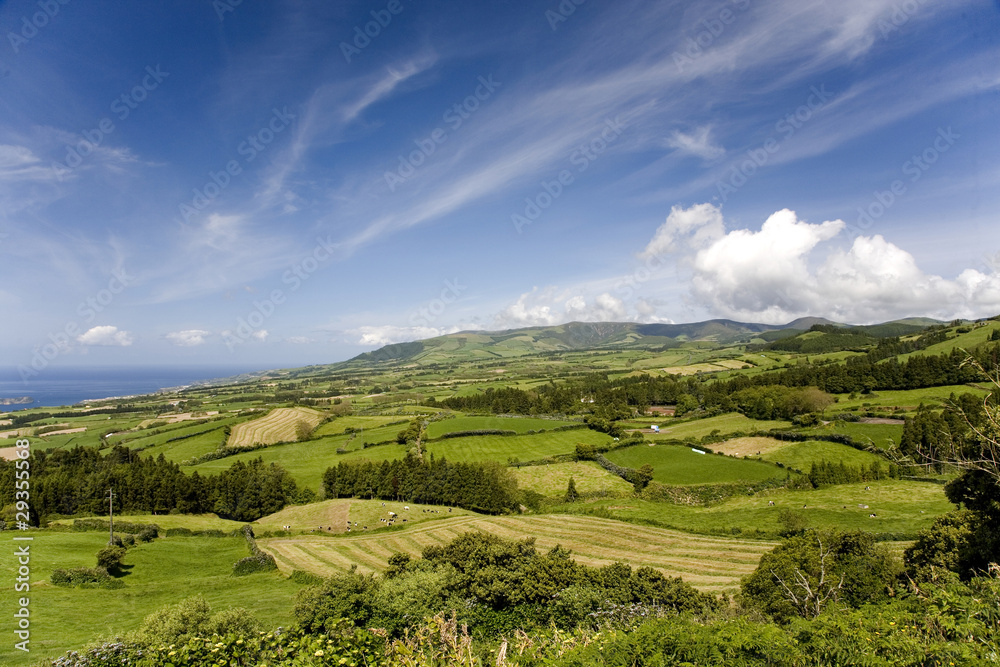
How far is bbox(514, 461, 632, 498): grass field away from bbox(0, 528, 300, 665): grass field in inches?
1305

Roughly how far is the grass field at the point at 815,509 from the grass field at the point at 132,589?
103 feet

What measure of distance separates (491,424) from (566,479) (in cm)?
3774

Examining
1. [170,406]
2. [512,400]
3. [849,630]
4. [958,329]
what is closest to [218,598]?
[849,630]

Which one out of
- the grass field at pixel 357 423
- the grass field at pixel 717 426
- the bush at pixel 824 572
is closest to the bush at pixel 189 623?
the bush at pixel 824 572

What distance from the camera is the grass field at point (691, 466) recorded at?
51719mm

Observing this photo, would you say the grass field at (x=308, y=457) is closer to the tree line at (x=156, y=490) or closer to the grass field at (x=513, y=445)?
the tree line at (x=156, y=490)

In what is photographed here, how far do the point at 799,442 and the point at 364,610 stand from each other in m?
65.2

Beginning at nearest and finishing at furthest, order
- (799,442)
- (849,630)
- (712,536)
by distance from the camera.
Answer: (849,630) → (712,536) → (799,442)

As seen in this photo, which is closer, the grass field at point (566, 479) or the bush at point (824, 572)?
the bush at point (824, 572)

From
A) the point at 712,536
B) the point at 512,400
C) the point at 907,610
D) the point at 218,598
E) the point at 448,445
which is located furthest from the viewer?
the point at 512,400

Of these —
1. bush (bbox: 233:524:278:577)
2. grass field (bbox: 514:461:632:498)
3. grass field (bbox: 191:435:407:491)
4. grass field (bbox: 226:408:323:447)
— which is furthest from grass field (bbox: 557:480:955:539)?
grass field (bbox: 226:408:323:447)

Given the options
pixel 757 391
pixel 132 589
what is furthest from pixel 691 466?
pixel 132 589

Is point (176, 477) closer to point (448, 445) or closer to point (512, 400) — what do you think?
point (448, 445)

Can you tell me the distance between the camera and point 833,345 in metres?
172
